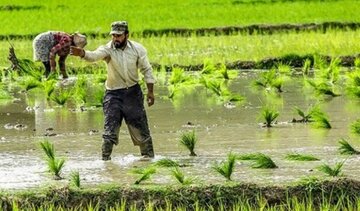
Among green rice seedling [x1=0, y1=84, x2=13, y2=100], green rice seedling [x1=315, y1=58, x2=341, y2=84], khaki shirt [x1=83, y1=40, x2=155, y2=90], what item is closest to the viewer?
khaki shirt [x1=83, y1=40, x2=155, y2=90]

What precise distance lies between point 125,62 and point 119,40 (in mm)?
189

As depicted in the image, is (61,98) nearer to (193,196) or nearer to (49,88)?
(49,88)

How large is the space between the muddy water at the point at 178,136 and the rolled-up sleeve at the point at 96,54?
2.44ft

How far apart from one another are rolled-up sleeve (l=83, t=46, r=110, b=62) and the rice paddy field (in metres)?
0.74

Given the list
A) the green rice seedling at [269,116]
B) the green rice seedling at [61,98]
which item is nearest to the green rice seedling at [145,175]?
the green rice seedling at [269,116]

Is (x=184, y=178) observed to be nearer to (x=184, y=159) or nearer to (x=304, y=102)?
(x=184, y=159)

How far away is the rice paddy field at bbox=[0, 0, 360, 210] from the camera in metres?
6.25

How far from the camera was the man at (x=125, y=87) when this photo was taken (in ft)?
26.3

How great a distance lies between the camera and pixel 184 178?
6.48 metres

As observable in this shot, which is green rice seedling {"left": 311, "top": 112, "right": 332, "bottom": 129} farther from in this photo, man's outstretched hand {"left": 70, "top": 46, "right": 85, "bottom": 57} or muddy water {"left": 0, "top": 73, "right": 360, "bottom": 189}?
man's outstretched hand {"left": 70, "top": 46, "right": 85, "bottom": 57}

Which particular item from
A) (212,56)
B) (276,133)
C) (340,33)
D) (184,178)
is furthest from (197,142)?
(340,33)

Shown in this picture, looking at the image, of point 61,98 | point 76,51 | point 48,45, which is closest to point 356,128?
point 76,51

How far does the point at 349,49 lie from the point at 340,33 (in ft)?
7.70

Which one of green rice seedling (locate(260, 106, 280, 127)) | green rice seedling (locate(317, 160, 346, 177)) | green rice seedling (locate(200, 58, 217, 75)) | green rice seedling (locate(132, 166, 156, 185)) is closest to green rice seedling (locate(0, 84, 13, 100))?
green rice seedling (locate(200, 58, 217, 75))
